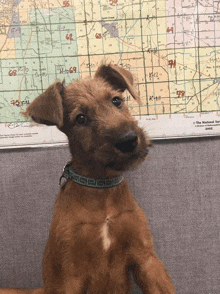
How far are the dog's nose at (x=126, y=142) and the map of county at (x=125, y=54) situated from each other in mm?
502

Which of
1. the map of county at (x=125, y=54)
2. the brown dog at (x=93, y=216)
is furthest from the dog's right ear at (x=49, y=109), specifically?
the map of county at (x=125, y=54)

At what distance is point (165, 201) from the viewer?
138cm

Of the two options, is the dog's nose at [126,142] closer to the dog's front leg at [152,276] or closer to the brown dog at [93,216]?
the brown dog at [93,216]

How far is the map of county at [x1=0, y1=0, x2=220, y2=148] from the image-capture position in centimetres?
131

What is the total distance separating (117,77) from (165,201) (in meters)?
0.59

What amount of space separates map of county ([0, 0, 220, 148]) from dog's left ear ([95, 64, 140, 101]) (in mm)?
235

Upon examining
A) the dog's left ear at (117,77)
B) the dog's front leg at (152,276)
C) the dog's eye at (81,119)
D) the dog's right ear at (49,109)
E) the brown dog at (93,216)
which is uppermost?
the dog's left ear at (117,77)

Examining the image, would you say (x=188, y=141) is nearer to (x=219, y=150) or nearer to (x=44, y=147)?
(x=219, y=150)

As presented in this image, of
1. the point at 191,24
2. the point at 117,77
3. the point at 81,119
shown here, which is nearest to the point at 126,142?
the point at 81,119

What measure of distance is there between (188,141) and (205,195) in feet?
0.79

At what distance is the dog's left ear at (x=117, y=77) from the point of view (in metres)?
1.07

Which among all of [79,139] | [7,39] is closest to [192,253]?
[79,139]

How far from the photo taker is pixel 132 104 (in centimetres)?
135

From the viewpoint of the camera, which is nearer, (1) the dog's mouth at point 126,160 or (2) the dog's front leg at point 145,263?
(1) the dog's mouth at point 126,160
